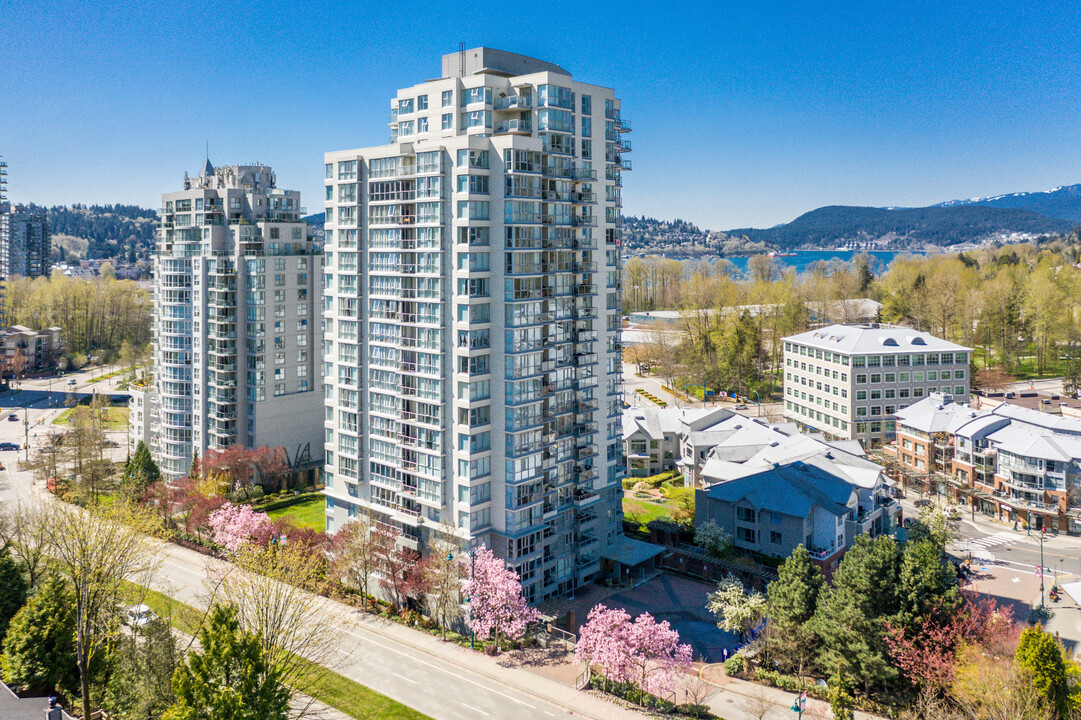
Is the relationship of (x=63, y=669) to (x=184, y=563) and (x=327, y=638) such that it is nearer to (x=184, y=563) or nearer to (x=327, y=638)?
(x=327, y=638)

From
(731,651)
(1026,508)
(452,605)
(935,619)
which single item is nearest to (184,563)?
(452,605)

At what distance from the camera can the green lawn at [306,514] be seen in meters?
67.5

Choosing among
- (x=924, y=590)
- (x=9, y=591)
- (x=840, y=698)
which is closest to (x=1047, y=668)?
(x=924, y=590)

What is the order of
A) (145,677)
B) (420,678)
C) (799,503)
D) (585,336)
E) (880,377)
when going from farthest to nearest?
(880,377) → (799,503) → (585,336) → (420,678) → (145,677)

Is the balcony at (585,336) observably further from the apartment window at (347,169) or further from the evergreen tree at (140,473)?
the evergreen tree at (140,473)

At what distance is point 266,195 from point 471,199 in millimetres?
41904

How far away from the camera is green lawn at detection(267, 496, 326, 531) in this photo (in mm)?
67500

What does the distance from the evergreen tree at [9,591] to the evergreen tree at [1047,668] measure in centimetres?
4974

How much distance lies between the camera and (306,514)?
2761 inches

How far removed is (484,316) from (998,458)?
176 feet

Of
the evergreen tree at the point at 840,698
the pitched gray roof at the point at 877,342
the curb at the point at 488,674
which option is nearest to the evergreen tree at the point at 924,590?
the evergreen tree at the point at 840,698

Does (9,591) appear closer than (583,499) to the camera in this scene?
Yes

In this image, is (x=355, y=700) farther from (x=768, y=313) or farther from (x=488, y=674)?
(x=768, y=313)

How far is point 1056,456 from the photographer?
222ft
